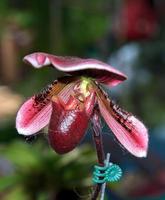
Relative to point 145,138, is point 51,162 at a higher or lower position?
higher

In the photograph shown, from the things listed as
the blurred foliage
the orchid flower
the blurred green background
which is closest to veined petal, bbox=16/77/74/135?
the orchid flower

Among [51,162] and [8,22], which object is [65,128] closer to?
[51,162]

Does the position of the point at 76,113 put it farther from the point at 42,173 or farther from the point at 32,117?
the point at 42,173

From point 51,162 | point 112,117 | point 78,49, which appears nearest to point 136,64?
point 78,49

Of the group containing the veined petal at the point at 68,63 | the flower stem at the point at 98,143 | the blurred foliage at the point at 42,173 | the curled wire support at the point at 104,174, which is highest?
the blurred foliage at the point at 42,173

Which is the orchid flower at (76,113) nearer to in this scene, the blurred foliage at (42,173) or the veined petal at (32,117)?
the veined petal at (32,117)

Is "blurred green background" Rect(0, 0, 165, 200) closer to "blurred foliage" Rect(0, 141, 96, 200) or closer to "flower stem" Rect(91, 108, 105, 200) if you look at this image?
"blurred foliage" Rect(0, 141, 96, 200)

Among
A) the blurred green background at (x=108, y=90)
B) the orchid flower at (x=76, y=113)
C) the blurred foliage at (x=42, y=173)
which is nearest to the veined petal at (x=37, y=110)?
the orchid flower at (x=76, y=113)
